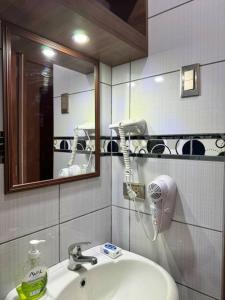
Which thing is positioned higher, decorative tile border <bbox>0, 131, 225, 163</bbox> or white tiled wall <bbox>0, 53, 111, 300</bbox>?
decorative tile border <bbox>0, 131, 225, 163</bbox>

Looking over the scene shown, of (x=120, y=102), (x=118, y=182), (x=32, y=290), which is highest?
(x=120, y=102)

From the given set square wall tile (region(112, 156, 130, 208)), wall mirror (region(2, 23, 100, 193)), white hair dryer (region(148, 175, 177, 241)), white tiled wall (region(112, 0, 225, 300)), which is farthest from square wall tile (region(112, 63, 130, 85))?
white hair dryer (region(148, 175, 177, 241))

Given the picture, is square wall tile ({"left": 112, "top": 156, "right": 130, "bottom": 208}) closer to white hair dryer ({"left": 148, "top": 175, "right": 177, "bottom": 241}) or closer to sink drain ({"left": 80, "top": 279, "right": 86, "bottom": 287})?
white hair dryer ({"left": 148, "top": 175, "right": 177, "bottom": 241})

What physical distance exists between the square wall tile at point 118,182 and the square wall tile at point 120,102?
0.22 m

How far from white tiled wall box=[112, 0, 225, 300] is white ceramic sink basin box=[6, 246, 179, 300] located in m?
0.09

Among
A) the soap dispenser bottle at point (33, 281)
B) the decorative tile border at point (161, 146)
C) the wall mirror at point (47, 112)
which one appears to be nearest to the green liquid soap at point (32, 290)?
the soap dispenser bottle at point (33, 281)

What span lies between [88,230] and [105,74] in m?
0.82

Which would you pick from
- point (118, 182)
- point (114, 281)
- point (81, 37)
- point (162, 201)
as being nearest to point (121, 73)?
point (81, 37)

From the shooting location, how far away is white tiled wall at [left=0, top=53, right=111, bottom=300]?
811 millimetres

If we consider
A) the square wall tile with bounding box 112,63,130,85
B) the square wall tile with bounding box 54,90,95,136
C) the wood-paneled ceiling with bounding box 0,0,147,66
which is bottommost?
the square wall tile with bounding box 54,90,95,136

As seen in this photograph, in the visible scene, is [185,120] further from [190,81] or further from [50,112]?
[50,112]

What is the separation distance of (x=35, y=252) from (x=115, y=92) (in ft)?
2.79

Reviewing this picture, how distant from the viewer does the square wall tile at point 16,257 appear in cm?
80

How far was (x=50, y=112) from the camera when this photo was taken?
3.23 ft
